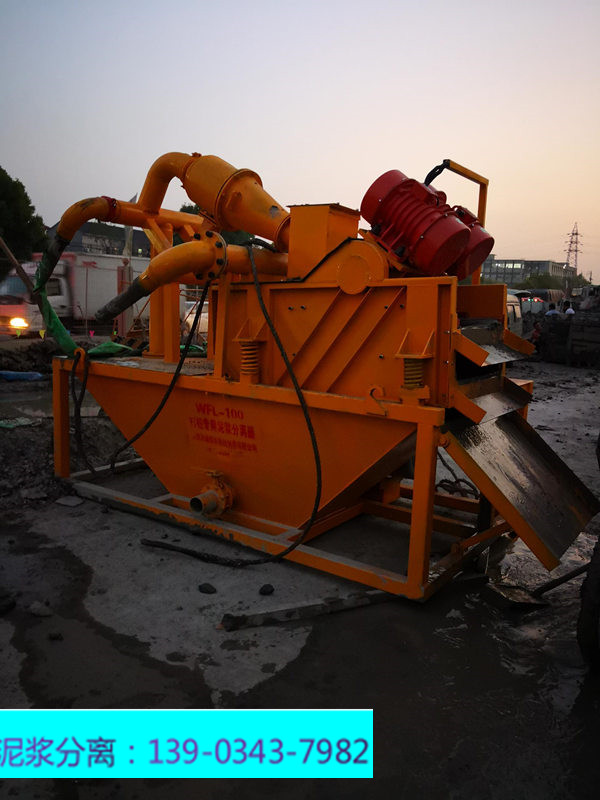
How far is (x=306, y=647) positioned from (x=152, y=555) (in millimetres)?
1574

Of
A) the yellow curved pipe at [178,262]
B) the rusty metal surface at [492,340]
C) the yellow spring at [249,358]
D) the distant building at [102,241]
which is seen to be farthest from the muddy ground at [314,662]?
the distant building at [102,241]

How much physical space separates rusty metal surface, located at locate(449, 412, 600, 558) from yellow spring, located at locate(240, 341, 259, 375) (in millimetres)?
1454

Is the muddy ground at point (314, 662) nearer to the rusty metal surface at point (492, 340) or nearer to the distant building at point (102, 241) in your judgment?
the rusty metal surface at point (492, 340)

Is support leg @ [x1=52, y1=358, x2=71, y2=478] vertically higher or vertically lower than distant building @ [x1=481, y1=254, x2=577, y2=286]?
lower

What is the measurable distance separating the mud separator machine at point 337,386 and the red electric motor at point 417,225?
0.01 metres

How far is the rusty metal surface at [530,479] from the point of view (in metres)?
3.59

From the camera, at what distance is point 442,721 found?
2.69m

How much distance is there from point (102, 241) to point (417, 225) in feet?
131

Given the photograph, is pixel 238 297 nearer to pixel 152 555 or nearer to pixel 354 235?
pixel 354 235

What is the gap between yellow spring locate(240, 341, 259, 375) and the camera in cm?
425

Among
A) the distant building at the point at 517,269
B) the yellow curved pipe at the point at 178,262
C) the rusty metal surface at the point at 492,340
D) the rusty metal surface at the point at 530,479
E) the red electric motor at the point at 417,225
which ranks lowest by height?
the rusty metal surface at the point at 530,479

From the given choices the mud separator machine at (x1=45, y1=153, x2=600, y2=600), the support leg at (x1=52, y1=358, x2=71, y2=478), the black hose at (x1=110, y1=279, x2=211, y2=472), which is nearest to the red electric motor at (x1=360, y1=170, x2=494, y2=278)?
the mud separator machine at (x1=45, y1=153, x2=600, y2=600)

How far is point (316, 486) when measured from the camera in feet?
13.8

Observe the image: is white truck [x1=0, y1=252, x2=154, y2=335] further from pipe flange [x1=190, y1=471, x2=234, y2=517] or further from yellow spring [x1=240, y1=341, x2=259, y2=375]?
yellow spring [x1=240, y1=341, x2=259, y2=375]
